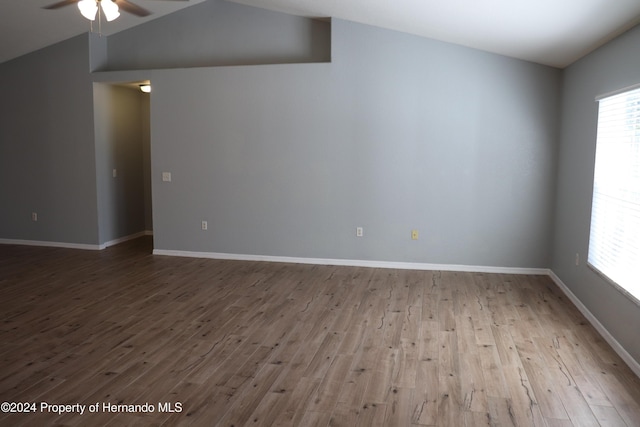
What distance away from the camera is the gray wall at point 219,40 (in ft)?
20.4

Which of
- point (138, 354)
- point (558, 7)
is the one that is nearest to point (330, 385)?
point (138, 354)

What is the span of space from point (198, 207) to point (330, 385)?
13.4ft

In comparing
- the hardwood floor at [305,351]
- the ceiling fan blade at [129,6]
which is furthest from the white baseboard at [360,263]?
the ceiling fan blade at [129,6]

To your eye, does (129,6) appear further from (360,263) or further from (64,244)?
(64,244)

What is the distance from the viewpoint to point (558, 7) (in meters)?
3.58

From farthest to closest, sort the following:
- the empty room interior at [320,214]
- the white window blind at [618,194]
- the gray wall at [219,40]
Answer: the gray wall at [219,40]
the white window blind at [618,194]
the empty room interior at [320,214]

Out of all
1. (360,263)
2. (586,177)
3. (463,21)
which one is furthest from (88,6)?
(586,177)

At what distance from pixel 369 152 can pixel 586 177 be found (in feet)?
7.82

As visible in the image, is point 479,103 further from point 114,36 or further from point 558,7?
point 114,36

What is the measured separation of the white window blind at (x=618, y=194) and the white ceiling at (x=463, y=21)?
61 centimetres

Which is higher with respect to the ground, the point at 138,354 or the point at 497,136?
the point at 497,136

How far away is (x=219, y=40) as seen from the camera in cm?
649

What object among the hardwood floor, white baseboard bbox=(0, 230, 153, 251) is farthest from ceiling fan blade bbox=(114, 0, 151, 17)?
white baseboard bbox=(0, 230, 153, 251)

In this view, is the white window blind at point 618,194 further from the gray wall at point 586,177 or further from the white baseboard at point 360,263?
the white baseboard at point 360,263
